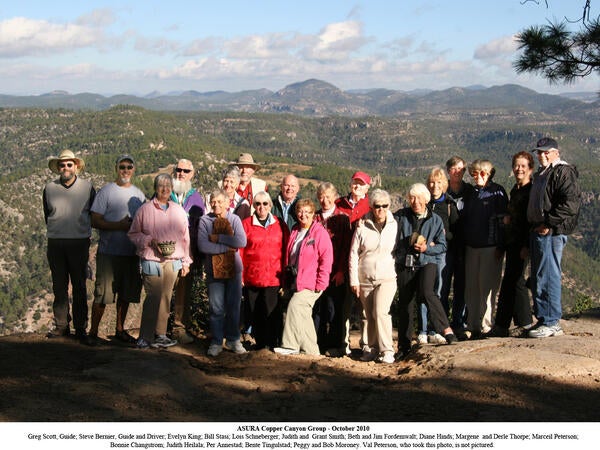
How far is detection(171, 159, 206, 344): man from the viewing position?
675 centimetres

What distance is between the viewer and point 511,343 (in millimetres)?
6059

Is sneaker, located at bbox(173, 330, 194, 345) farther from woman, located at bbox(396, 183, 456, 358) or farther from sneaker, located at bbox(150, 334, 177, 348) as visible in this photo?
woman, located at bbox(396, 183, 456, 358)

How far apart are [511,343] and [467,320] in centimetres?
100

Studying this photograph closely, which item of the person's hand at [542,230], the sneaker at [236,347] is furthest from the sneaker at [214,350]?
the person's hand at [542,230]

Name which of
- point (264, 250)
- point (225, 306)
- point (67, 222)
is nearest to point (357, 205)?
point (264, 250)

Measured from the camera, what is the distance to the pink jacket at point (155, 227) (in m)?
6.12

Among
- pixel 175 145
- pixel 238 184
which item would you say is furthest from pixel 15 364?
pixel 175 145

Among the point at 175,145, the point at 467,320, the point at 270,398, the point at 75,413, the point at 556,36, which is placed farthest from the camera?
the point at 175,145

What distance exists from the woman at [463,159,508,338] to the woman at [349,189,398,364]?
970mm

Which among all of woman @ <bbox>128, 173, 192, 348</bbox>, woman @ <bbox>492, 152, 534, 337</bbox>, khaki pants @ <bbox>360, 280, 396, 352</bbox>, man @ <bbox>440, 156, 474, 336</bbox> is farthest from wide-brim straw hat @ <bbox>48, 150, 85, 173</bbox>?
woman @ <bbox>492, 152, 534, 337</bbox>

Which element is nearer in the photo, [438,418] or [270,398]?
[438,418]

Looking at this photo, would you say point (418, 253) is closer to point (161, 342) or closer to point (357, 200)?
point (357, 200)

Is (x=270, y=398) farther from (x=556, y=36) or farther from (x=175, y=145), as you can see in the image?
(x=175, y=145)

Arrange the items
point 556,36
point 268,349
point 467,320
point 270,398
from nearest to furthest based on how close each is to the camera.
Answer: point 270,398
point 268,349
point 467,320
point 556,36
